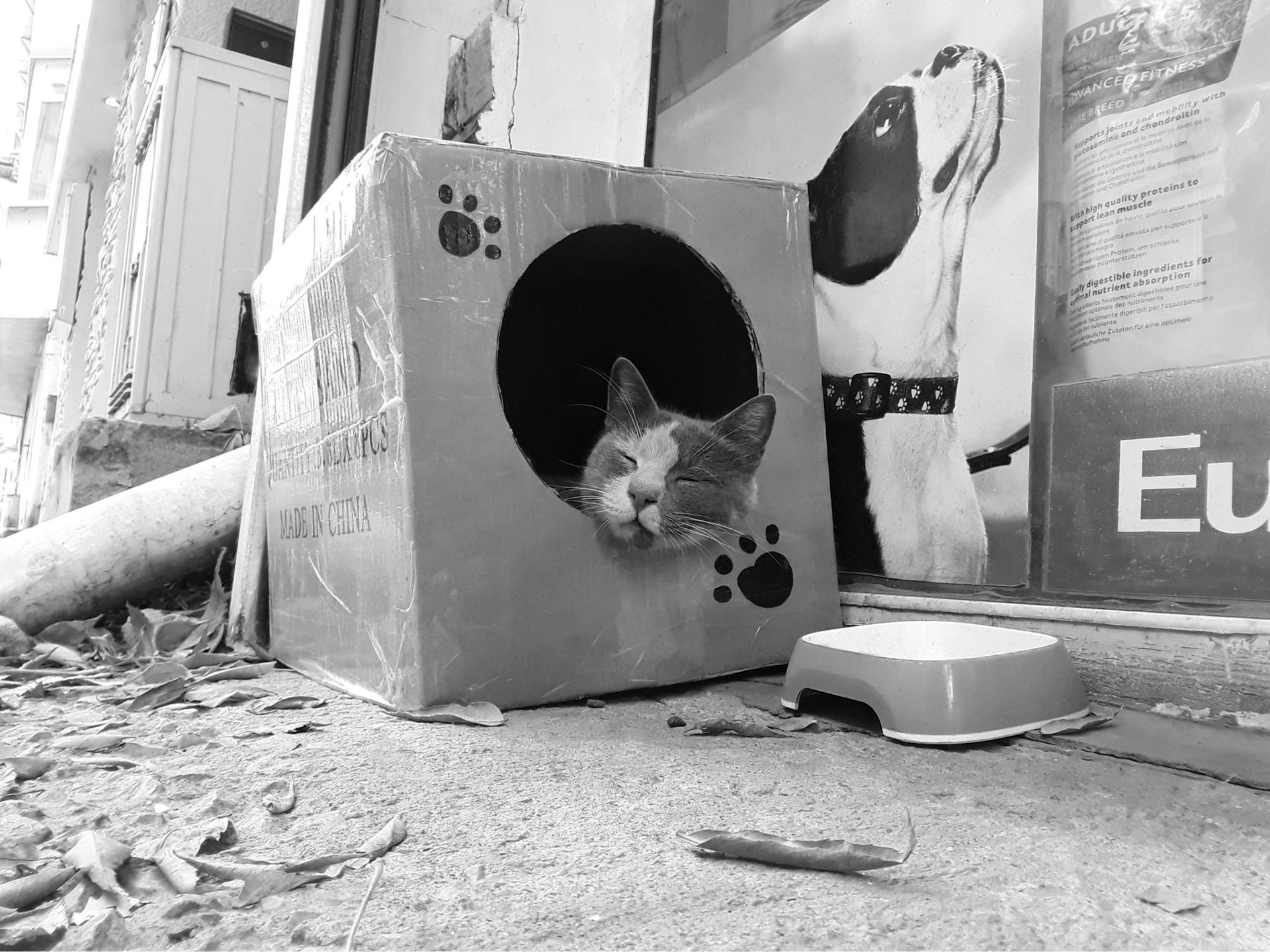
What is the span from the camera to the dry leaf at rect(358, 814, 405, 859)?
2.37ft

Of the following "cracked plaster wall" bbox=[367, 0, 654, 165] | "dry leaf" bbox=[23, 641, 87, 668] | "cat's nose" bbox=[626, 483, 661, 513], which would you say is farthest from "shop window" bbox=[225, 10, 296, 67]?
"cat's nose" bbox=[626, 483, 661, 513]

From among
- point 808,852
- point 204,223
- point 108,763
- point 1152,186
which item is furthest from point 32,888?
point 204,223

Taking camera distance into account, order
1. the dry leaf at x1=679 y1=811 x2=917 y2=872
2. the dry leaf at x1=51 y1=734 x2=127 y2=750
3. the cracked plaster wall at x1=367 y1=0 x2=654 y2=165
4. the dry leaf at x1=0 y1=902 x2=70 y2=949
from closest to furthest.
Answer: the dry leaf at x1=0 y1=902 x2=70 y2=949 → the dry leaf at x1=679 y1=811 x2=917 y2=872 → the dry leaf at x1=51 y1=734 x2=127 y2=750 → the cracked plaster wall at x1=367 y1=0 x2=654 y2=165

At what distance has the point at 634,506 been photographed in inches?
53.6

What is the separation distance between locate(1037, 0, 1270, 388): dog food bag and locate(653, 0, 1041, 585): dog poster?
59mm

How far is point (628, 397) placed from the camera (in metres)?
1.60

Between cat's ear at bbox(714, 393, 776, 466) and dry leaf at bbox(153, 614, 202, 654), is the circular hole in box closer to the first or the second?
cat's ear at bbox(714, 393, 776, 466)

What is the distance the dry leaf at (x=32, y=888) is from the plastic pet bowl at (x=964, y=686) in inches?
36.6

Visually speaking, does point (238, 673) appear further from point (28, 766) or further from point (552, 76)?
point (552, 76)

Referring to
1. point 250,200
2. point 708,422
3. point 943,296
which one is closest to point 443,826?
point 708,422

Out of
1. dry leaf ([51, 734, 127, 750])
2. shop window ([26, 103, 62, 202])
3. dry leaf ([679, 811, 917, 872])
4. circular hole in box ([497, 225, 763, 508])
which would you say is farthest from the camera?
shop window ([26, 103, 62, 202])

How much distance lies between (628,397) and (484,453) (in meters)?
0.43

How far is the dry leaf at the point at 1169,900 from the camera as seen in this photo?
63 cm

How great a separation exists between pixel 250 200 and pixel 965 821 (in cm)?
368
